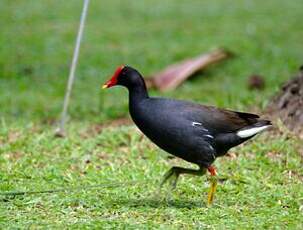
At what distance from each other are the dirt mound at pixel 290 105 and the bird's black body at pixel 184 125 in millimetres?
1817

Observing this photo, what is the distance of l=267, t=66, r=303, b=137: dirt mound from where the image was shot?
8234 millimetres

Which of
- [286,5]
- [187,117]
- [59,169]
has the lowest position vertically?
[59,169]

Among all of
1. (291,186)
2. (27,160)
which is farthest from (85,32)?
(291,186)

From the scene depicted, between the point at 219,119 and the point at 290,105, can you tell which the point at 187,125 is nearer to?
the point at 219,119

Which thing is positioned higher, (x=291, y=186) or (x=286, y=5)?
(x=286, y=5)

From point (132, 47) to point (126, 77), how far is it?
7311 mm

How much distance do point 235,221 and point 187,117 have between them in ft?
2.96

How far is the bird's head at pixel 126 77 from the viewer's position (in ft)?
20.9

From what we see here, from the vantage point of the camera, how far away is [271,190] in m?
6.81

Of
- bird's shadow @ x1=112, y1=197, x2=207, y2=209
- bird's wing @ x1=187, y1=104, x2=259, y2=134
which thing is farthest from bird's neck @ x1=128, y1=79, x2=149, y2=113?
bird's shadow @ x1=112, y1=197, x2=207, y2=209

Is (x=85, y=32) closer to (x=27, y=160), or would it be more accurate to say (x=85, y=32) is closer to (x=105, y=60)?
(x=105, y=60)

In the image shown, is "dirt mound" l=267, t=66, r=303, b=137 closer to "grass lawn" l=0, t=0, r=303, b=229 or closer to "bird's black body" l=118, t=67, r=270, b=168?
"grass lawn" l=0, t=0, r=303, b=229

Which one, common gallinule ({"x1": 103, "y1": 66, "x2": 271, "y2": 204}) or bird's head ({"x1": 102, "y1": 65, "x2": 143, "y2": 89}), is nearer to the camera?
common gallinule ({"x1": 103, "y1": 66, "x2": 271, "y2": 204})

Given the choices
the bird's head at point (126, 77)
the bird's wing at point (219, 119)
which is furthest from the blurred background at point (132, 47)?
the bird's head at point (126, 77)
